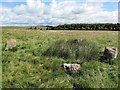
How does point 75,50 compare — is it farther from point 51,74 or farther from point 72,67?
point 51,74

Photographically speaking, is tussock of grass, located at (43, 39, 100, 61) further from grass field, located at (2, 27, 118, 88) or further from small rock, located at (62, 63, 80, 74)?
small rock, located at (62, 63, 80, 74)

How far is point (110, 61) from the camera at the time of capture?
12211mm

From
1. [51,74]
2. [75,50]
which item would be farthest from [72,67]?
[75,50]

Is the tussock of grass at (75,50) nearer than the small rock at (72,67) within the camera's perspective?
No

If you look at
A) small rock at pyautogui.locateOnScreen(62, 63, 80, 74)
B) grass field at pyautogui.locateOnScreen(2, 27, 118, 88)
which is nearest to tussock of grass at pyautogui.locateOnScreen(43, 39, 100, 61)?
grass field at pyautogui.locateOnScreen(2, 27, 118, 88)

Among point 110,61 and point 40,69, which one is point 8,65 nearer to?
point 40,69

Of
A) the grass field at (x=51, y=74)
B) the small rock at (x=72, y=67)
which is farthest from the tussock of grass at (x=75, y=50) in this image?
the small rock at (x=72, y=67)

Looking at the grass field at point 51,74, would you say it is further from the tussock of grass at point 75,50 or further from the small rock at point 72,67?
the tussock of grass at point 75,50

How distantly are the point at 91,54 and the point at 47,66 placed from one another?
2296mm

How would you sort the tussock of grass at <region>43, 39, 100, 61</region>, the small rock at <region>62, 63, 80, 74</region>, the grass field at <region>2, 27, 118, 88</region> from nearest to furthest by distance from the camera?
the grass field at <region>2, 27, 118, 88</region>, the small rock at <region>62, 63, 80, 74</region>, the tussock of grass at <region>43, 39, 100, 61</region>

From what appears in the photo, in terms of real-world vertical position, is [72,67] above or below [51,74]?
above

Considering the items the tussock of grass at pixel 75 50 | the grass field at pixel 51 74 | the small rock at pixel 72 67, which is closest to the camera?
the grass field at pixel 51 74

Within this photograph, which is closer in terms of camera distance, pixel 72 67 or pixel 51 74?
pixel 51 74

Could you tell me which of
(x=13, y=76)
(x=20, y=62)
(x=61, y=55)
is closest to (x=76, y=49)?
(x=61, y=55)
